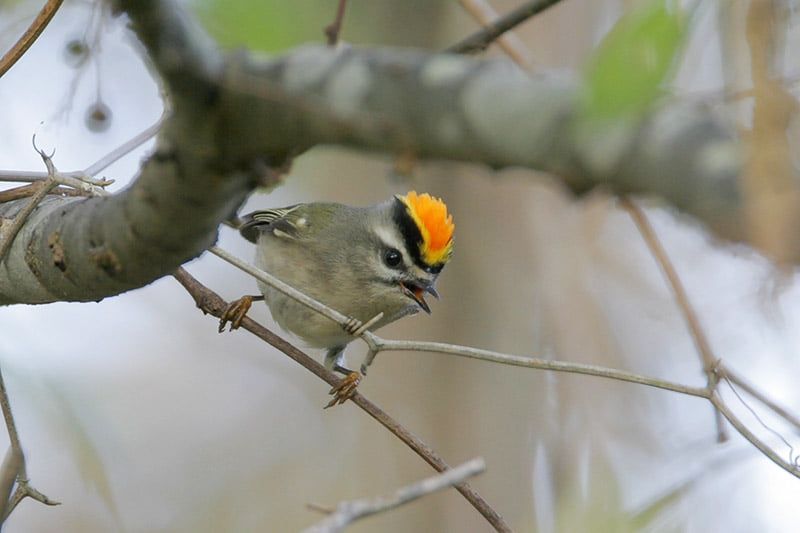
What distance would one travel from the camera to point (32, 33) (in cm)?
189

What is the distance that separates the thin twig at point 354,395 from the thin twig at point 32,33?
58 centimetres

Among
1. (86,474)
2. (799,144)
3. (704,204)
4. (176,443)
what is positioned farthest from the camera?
(176,443)

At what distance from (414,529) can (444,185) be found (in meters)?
2.04

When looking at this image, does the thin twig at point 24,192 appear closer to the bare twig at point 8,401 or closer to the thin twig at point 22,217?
the bare twig at point 8,401

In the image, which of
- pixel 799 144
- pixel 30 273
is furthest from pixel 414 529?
pixel 799 144

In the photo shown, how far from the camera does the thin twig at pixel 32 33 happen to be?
186cm

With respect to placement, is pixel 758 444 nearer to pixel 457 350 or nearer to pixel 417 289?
pixel 457 350

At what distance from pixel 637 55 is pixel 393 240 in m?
3.01

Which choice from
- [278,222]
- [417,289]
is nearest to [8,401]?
[417,289]

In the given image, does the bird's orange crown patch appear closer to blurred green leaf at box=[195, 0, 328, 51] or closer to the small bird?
the small bird

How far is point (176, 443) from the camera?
668cm

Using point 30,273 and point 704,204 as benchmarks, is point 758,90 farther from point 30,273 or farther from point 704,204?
point 30,273

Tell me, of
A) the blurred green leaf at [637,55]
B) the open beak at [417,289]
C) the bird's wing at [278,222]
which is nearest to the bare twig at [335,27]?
the blurred green leaf at [637,55]

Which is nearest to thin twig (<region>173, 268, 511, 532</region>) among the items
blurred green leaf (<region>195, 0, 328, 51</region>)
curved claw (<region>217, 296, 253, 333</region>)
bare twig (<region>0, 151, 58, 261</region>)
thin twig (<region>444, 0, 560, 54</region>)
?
bare twig (<region>0, 151, 58, 261</region>)
